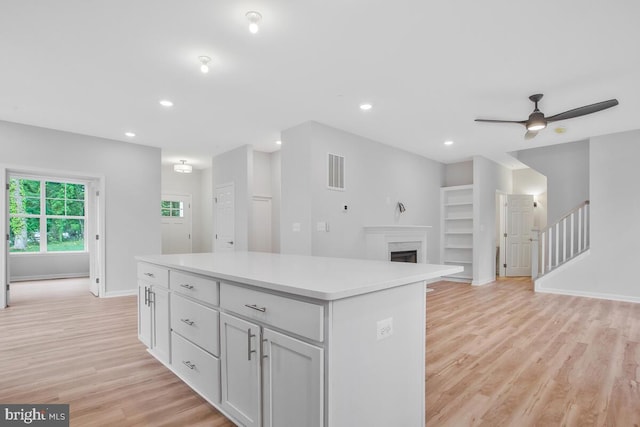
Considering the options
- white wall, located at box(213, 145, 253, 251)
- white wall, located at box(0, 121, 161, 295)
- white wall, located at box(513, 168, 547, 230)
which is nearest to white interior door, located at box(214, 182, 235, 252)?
white wall, located at box(213, 145, 253, 251)

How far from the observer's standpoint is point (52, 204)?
7750 mm

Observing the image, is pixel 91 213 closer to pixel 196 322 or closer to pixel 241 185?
pixel 241 185

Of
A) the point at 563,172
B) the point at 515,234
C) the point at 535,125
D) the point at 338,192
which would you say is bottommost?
the point at 515,234

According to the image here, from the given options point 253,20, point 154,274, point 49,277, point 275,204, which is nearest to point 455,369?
point 154,274

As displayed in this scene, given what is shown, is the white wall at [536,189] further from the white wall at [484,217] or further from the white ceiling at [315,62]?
the white ceiling at [315,62]

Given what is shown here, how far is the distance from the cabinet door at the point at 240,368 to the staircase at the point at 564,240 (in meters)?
6.22

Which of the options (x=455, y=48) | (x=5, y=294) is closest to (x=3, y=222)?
(x=5, y=294)

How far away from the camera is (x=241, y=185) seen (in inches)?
247

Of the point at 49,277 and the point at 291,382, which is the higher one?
the point at 291,382

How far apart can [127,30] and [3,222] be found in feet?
13.5

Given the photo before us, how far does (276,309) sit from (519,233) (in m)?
8.11

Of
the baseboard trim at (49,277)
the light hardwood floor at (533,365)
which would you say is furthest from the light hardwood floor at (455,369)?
the baseboard trim at (49,277)

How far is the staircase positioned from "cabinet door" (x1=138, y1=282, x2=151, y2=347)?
644cm

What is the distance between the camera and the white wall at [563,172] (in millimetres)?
6656
